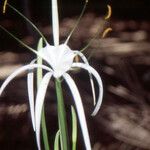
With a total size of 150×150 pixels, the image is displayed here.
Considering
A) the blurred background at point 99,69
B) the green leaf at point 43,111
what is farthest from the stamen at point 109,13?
the green leaf at point 43,111

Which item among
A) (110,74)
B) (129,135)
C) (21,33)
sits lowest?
(129,135)

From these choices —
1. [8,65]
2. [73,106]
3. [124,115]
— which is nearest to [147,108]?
[124,115]

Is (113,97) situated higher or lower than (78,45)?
lower

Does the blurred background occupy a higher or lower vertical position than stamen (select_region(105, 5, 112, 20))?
lower

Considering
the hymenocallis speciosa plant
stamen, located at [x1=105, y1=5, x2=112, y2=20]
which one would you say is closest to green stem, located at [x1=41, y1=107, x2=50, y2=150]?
the hymenocallis speciosa plant

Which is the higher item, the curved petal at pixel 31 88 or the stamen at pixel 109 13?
the stamen at pixel 109 13

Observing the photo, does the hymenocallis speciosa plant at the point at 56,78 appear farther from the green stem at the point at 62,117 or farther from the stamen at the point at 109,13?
Result: the stamen at the point at 109,13

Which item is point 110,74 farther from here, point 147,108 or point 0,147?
point 0,147

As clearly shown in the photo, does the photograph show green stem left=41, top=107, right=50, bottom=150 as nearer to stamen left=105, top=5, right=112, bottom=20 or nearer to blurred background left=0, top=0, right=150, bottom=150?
blurred background left=0, top=0, right=150, bottom=150
